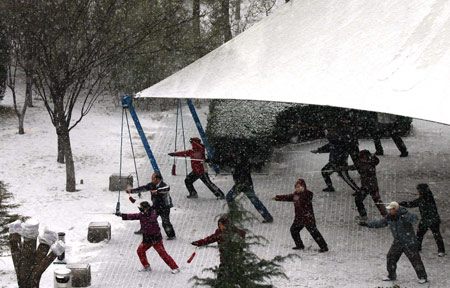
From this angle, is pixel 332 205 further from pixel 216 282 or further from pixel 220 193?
pixel 216 282

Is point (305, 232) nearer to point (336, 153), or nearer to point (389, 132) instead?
point (336, 153)

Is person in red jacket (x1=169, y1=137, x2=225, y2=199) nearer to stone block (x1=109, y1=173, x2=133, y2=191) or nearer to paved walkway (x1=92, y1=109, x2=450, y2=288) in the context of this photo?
paved walkway (x1=92, y1=109, x2=450, y2=288)

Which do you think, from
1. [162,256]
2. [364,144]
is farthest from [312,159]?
[162,256]

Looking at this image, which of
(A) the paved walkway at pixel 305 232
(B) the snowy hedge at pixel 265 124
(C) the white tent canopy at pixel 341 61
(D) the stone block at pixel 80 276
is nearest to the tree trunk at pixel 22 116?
(A) the paved walkway at pixel 305 232

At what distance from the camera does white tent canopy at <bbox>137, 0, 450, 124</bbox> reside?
11.5m

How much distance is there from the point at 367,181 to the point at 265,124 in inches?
145

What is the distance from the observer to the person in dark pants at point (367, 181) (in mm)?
13203

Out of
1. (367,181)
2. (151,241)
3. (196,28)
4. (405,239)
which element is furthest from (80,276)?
(196,28)

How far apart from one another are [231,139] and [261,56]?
265 centimetres

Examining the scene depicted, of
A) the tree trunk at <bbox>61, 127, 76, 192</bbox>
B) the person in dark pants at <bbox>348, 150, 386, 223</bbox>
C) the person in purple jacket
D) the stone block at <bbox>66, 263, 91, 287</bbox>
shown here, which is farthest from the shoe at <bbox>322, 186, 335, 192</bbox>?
the stone block at <bbox>66, 263, 91, 287</bbox>

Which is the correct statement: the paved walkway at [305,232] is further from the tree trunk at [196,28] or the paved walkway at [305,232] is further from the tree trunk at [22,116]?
the tree trunk at [196,28]

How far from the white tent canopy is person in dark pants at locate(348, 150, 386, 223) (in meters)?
1.59

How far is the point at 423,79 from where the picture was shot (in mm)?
11469

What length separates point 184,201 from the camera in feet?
48.7
